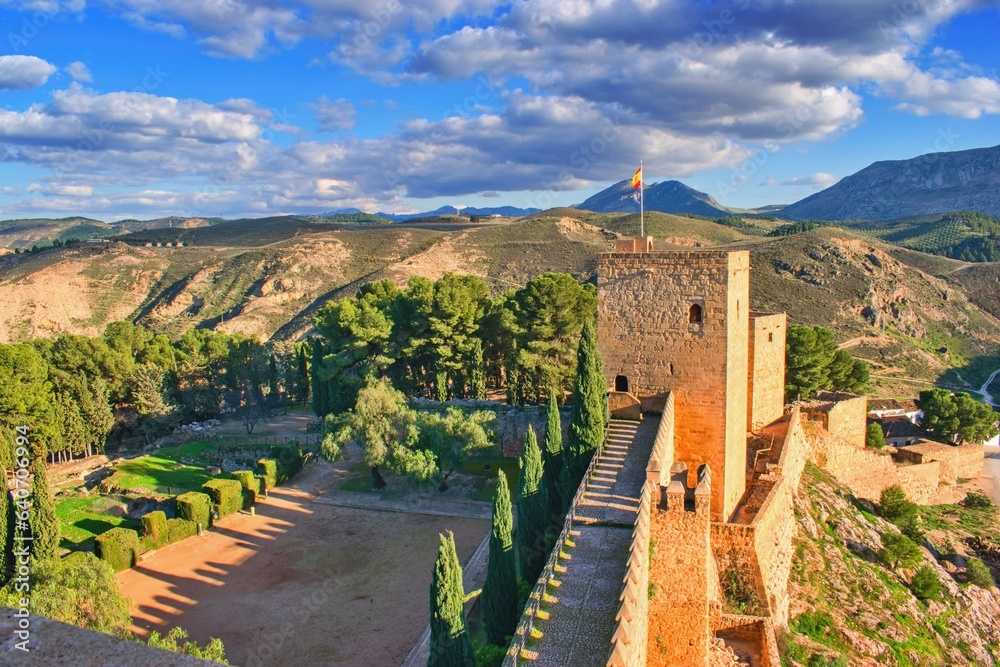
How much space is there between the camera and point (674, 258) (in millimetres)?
13891

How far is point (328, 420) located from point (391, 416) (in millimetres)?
3193

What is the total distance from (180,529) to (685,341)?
62.2ft

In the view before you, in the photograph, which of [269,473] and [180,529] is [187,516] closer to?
[180,529]

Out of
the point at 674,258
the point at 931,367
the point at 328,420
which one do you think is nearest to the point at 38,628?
the point at 674,258

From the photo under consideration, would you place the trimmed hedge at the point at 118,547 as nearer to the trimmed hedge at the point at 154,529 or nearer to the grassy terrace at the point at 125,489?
the trimmed hedge at the point at 154,529

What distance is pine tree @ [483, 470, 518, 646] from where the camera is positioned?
13.5 meters

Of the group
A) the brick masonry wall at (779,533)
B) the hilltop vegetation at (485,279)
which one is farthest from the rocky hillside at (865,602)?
the hilltop vegetation at (485,279)

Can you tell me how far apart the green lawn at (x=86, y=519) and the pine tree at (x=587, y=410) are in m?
17.0

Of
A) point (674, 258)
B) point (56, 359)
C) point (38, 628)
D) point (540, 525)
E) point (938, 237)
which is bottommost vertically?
point (540, 525)

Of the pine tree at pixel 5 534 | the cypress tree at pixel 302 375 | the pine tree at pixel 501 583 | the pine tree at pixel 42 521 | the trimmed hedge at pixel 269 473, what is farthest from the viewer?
the cypress tree at pixel 302 375

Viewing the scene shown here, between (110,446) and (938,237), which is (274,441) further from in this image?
(938,237)

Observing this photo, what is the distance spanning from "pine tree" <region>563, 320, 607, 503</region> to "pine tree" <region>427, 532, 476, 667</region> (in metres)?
4.46

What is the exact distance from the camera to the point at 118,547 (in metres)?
20.2

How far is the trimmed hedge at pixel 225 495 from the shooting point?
79.0 ft
